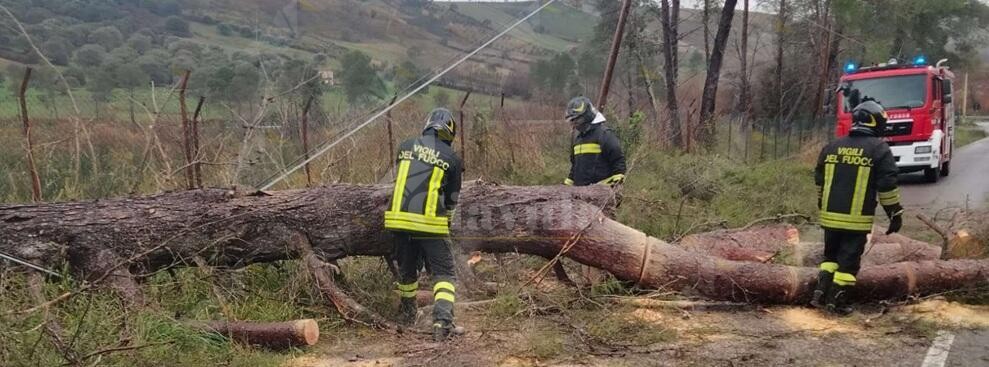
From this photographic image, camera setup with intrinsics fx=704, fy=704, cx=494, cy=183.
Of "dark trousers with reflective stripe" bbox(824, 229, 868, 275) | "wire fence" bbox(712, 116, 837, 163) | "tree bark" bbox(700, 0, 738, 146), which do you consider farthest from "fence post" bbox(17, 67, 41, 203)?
"wire fence" bbox(712, 116, 837, 163)

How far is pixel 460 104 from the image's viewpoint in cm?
995

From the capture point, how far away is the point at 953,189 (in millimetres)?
12305

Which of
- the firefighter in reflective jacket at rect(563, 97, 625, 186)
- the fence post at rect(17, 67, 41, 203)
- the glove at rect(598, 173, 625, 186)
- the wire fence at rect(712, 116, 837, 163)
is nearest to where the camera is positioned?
the fence post at rect(17, 67, 41, 203)

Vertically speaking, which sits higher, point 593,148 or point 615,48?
point 615,48

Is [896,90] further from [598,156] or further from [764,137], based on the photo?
[598,156]

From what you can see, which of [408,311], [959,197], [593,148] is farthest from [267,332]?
[959,197]

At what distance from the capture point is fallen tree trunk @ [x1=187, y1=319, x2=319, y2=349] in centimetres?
427

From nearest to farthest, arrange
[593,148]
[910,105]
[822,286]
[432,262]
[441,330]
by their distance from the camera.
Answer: [441,330]
[432,262]
[822,286]
[593,148]
[910,105]

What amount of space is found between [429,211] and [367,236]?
706 millimetres

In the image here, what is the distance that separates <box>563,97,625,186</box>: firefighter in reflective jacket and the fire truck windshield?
8.09 m

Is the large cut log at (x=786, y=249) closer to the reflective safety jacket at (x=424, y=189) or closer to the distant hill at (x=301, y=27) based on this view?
the reflective safety jacket at (x=424, y=189)

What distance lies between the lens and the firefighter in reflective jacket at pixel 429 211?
4625 mm

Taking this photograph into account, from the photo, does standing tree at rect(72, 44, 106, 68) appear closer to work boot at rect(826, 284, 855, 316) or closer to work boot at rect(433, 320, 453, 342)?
work boot at rect(433, 320, 453, 342)

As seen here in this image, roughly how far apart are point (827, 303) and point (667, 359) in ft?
5.61
